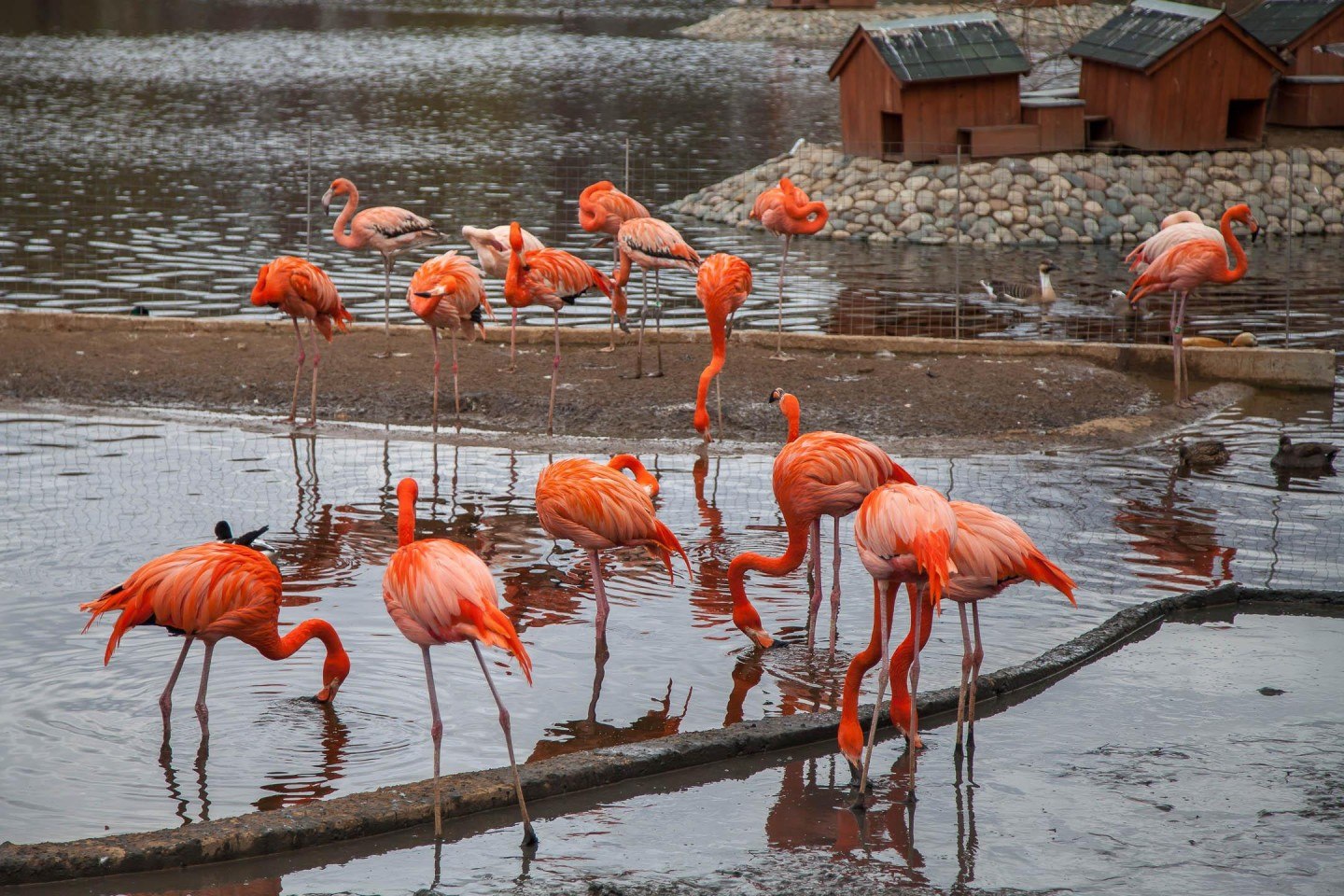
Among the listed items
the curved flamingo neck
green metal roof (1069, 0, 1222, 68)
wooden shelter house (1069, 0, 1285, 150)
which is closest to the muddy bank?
the curved flamingo neck

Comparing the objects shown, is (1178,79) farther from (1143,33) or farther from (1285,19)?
(1285,19)

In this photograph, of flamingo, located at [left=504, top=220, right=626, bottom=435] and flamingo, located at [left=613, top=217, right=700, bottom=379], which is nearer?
flamingo, located at [left=504, top=220, right=626, bottom=435]

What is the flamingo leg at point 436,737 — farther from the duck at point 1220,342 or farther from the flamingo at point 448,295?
the duck at point 1220,342

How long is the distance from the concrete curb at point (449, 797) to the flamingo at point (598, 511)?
3.75 ft

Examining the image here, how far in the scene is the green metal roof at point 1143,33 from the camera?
23062mm

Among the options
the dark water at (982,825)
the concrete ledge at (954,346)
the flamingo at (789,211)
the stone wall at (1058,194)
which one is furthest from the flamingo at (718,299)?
the stone wall at (1058,194)

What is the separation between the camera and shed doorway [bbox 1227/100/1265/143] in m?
24.3

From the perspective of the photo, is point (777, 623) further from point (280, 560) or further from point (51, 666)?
→ point (51, 666)

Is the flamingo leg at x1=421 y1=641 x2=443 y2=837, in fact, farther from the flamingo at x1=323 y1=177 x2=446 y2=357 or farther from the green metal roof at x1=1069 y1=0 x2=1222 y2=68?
the green metal roof at x1=1069 y1=0 x2=1222 y2=68

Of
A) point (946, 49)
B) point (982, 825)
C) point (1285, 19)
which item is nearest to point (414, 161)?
point (946, 49)

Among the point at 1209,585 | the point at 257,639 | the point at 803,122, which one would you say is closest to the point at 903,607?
the point at 1209,585

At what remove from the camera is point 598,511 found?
6820mm

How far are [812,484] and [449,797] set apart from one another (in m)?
2.26

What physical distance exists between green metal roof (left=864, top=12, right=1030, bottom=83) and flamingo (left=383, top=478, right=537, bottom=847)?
18793mm
